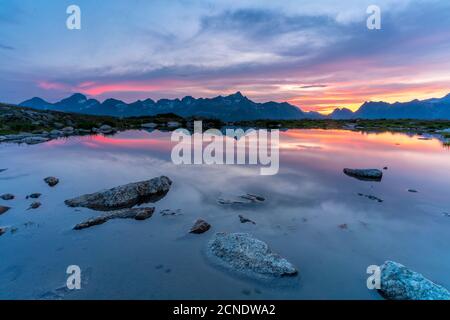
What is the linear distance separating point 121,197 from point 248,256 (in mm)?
9235

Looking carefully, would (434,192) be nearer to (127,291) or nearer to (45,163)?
(127,291)

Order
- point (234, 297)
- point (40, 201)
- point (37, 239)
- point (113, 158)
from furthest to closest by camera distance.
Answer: point (113, 158) → point (40, 201) → point (37, 239) → point (234, 297)

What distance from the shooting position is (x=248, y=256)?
9.62 metres

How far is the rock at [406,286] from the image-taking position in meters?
7.49

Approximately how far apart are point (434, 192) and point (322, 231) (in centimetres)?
1176

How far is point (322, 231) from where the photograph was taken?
12219 millimetres

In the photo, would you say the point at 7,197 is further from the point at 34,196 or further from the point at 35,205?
the point at 35,205

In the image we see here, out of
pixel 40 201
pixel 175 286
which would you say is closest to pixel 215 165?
pixel 40 201

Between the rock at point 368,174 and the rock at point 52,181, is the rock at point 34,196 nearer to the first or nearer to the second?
the rock at point 52,181

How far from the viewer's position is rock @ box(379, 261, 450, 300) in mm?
7492

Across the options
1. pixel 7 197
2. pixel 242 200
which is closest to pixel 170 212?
pixel 242 200

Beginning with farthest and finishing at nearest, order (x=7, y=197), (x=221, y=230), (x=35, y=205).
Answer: (x=7, y=197) < (x=35, y=205) < (x=221, y=230)

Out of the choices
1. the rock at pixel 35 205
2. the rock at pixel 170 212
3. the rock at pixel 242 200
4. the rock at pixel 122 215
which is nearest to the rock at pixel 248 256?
the rock at pixel 170 212

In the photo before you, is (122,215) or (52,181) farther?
(52,181)
